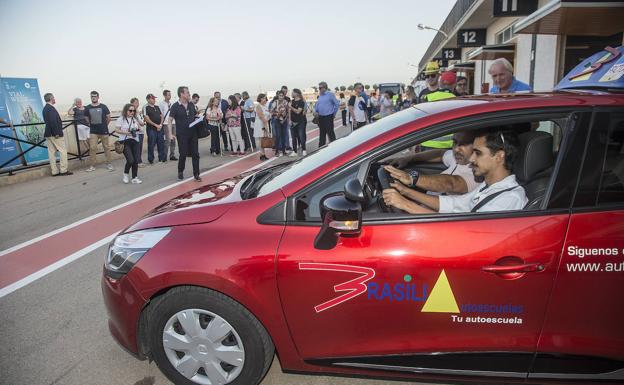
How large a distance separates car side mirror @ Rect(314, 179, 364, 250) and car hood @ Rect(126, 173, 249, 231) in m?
0.61

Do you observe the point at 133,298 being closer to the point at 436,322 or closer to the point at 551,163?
the point at 436,322

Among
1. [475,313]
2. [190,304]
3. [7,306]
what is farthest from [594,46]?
[7,306]

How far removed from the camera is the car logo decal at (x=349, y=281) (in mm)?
2066

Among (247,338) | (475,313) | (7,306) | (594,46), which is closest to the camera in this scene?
(475,313)

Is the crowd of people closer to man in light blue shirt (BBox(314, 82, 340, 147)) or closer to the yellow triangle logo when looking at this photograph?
man in light blue shirt (BBox(314, 82, 340, 147))

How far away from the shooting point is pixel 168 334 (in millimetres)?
2398

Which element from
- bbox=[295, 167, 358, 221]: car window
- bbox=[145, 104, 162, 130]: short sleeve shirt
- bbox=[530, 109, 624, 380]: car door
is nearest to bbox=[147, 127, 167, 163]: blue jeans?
bbox=[145, 104, 162, 130]: short sleeve shirt

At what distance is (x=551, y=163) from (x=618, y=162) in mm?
305

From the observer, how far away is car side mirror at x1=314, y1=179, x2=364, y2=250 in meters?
2.03

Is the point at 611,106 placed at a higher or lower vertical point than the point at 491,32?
lower

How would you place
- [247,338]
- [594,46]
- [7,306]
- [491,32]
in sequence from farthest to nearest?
[491,32] < [594,46] < [7,306] < [247,338]

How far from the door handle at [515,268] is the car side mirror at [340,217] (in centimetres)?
63

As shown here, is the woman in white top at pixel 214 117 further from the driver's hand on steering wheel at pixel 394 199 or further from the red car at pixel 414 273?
the driver's hand on steering wheel at pixel 394 199

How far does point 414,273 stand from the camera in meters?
2.04
